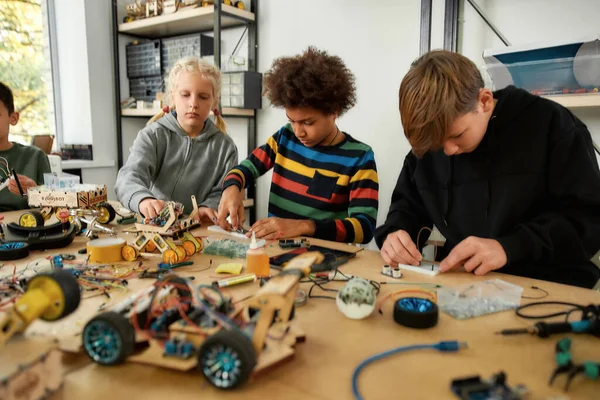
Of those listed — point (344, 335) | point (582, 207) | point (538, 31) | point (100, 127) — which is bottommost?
point (344, 335)

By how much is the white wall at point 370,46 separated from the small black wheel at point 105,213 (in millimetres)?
1430

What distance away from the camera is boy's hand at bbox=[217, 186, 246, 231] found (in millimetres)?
1439

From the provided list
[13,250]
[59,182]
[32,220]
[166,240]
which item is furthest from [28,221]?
[166,240]

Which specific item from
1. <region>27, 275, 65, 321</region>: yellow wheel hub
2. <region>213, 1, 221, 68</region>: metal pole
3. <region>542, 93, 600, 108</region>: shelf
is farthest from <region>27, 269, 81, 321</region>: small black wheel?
<region>213, 1, 221, 68</region>: metal pole

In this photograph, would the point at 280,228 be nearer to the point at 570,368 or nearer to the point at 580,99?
the point at 570,368

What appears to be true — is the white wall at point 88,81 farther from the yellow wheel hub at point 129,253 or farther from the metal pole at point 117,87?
the yellow wheel hub at point 129,253

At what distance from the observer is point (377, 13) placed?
2.31m

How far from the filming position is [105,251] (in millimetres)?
1071

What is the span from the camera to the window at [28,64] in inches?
112

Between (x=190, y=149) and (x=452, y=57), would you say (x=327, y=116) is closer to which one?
(x=452, y=57)

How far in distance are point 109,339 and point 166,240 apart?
1.66 feet

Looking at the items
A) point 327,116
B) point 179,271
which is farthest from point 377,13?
point 179,271

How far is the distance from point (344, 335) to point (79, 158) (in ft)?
9.38

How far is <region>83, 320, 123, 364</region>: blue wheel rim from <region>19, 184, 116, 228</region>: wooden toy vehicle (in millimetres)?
830
